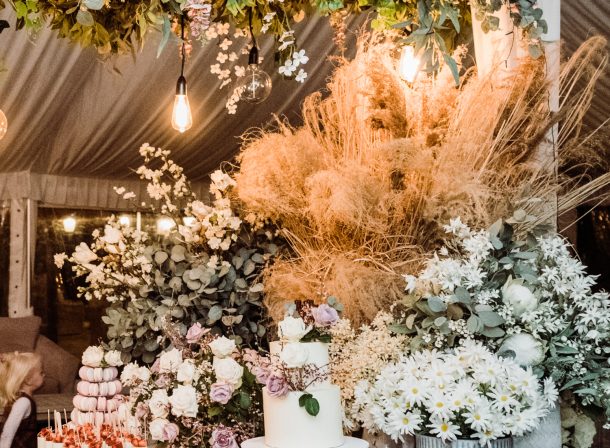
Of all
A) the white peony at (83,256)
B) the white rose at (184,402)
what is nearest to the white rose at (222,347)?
the white rose at (184,402)

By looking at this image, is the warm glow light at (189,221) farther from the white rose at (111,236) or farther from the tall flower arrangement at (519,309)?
the tall flower arrangement at (519,309)

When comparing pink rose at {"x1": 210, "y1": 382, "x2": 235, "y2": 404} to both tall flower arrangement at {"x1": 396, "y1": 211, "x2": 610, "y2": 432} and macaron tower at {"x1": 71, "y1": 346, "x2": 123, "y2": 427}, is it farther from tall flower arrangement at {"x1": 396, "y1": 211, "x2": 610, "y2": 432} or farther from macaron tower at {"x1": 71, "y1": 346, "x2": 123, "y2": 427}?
macaron tower at {"x1": 71, "y1": 346, "x2": 123, "y2": 427}

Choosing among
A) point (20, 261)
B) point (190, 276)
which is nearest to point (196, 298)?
point (190, 276)

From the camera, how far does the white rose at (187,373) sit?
1.99m

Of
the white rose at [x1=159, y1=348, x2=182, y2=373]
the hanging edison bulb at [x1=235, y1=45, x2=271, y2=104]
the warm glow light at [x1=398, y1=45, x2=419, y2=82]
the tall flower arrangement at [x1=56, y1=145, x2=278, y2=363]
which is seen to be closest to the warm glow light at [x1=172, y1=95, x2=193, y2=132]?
the hanging edison bulb at [x1=235, y1=45, x2=271, y2=104]

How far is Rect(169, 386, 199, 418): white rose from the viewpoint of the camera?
6.38 feet

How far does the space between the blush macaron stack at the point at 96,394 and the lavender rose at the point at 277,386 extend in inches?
42.6

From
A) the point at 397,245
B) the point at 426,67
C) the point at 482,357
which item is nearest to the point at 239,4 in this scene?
the point at 426,67

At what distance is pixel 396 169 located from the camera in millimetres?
2014

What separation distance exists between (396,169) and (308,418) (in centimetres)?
63

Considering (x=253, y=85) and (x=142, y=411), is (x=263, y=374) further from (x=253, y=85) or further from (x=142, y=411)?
(x=253, y=85)

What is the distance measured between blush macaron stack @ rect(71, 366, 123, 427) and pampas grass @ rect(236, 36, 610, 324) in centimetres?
76

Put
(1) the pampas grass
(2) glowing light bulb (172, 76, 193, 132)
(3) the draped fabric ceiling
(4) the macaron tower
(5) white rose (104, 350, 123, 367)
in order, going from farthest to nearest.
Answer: (3) the draped fabric ceiling < (2) glowing light bulb (172, 76, 193, 132) < (4) the macaron tower < (5) white rose (104, 350, 123, 367) < (1) the pampas grass

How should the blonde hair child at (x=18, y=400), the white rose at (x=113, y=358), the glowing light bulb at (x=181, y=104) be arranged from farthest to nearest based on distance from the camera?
the blonde hair child at (x=18, y=400), the glowing light bulb at (x=181, y=104), the white rose at (x=113, y=358)
